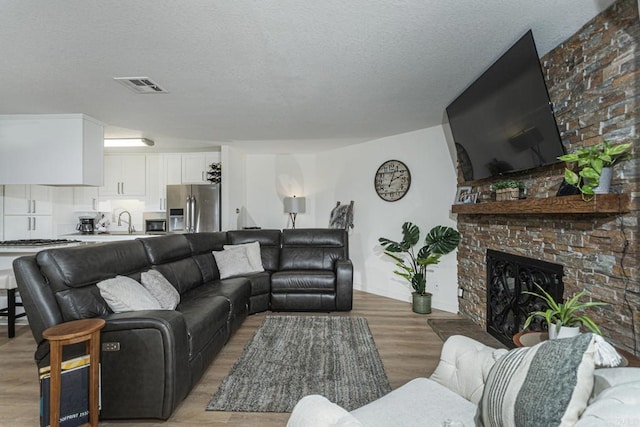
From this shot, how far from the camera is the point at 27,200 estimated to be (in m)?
4.48

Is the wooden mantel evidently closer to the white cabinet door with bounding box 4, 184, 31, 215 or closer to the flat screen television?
the flat screen television

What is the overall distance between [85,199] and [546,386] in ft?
22.1

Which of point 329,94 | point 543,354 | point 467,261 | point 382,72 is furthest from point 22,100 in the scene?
point 467,261

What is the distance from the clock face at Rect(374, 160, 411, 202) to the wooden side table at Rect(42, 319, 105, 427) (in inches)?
150

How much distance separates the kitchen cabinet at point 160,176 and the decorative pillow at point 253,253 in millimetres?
2306

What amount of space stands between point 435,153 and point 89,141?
4331mm

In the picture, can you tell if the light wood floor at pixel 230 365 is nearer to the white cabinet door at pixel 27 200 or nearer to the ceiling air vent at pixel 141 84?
the white cabinet door at pixel 27 200

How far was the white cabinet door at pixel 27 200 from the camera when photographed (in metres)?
4.31

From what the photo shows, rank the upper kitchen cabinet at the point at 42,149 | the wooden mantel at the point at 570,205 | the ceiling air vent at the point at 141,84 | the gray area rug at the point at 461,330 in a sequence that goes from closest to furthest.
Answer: the wooden mantel at the point at 570,205, the ceiling air vent at the point at 141,84, the gray area rug at the point at 461,330, the upper kitchen cabinet at the point at 42,149

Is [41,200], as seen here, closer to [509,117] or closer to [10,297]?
[10,297]

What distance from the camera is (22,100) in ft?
10.3

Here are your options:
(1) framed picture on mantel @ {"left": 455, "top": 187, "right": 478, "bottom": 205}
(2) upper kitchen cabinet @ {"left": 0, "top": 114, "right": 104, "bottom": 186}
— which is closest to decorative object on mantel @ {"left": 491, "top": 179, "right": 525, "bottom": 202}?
(1) framed picture on mantel @ {"left": 455, "top": 187, "right": 478, "bottom": 205}

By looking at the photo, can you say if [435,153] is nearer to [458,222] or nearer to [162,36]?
[458,222]

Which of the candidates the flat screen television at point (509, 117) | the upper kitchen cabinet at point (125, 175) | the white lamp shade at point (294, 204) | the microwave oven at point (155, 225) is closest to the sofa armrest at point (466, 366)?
the flat screen television at point (509, 117)
